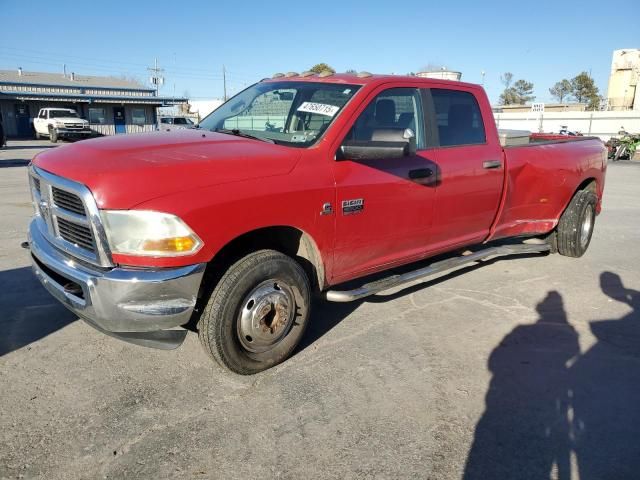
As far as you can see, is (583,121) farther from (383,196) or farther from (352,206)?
(352,206)

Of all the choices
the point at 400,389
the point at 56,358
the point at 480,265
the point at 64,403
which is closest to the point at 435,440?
the point at 400,389

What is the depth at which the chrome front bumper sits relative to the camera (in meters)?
2.74

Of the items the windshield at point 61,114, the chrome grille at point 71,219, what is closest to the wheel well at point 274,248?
the chrome grille at point 71,219

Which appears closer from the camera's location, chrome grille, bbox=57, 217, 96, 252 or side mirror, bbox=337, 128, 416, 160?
chrome grille, bbox=57, 217, 96, 252

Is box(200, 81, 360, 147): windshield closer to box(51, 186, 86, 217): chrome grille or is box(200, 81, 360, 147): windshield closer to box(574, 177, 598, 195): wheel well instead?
box(51, 186, 86, 217): chrome grille

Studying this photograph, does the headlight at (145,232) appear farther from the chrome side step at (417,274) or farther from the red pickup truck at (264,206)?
the chrome side step at (417,274)

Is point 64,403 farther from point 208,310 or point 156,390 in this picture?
point 208,310

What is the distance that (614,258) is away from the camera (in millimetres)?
6535

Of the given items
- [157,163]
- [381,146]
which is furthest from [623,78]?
[157,163]

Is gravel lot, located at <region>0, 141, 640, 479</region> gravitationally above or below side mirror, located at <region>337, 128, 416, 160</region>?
below

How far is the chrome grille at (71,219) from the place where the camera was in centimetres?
274

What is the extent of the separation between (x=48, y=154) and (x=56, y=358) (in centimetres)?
140

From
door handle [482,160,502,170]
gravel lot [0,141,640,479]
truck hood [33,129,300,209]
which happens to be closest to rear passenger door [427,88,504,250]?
door handle [482,160,502,170]

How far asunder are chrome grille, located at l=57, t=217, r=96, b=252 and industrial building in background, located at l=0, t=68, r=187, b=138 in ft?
120
